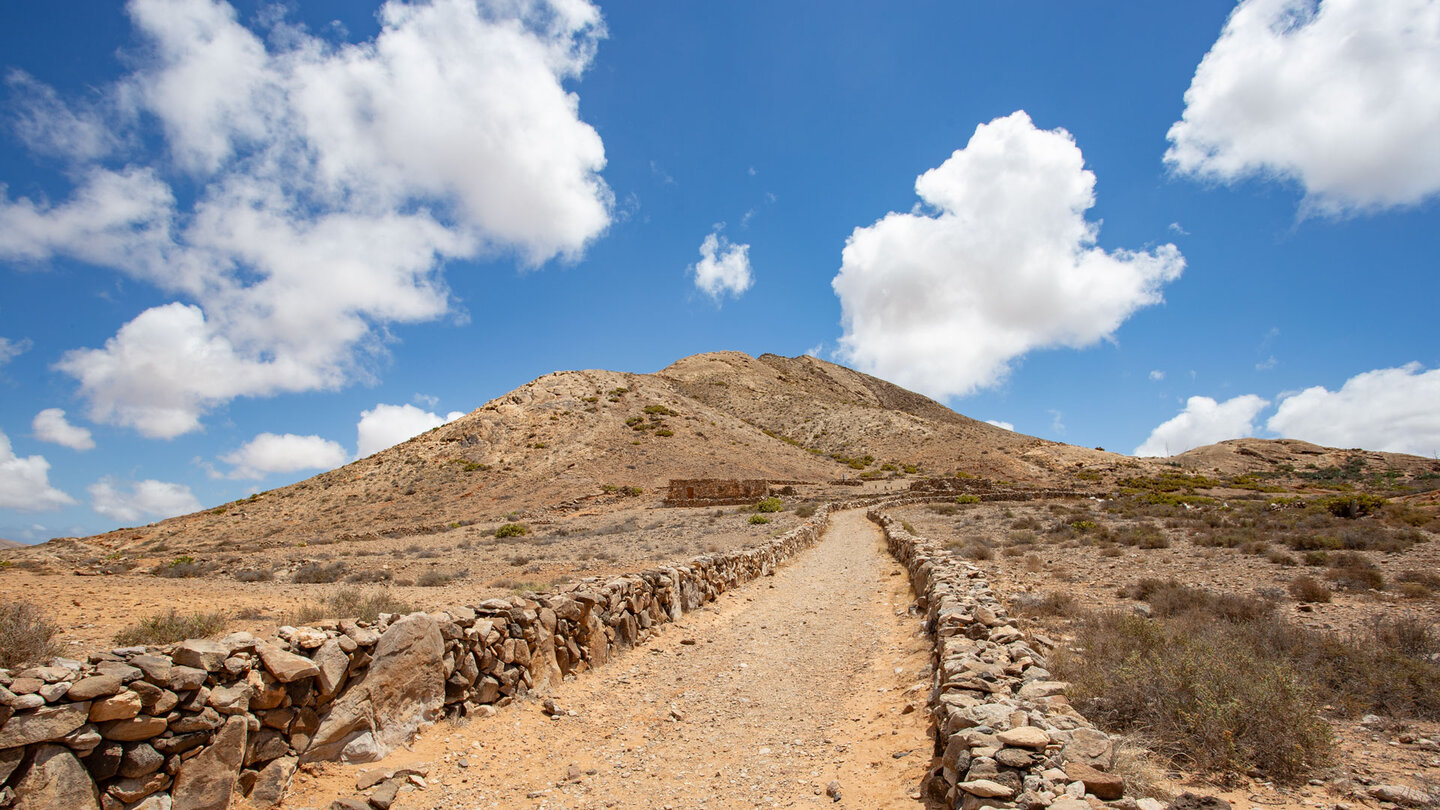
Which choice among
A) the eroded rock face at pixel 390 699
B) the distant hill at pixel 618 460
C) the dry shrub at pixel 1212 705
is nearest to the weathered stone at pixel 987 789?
the dry shrub at pixel 1212 705

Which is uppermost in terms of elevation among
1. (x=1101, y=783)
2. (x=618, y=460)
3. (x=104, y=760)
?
(x=618, y=460)

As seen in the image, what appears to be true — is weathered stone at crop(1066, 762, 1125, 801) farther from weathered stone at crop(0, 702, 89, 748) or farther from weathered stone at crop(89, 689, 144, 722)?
weathered stone at crop(0, 702, 89, 748)

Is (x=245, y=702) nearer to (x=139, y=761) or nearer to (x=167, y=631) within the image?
(x=139, y=761)

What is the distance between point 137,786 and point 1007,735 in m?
5.43

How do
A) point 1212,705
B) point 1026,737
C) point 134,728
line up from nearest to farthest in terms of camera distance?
point 134,728, point 1026,737, point 1212,705

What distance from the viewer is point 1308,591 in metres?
10.3

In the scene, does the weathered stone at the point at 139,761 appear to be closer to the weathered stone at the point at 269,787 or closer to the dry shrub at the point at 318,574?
the weathered stone at the point at 269,787

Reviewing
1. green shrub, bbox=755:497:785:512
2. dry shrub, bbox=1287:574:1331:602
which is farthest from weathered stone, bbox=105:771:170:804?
green shrub, bbox=755:497:785:512

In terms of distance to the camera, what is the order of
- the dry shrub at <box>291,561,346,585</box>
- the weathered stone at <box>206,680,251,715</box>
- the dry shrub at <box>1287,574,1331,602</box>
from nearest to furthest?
the weathered stone at <box>206,680,251,715</box> → the dry shrub at <box>1287,574,1331,602</box> → the dry shrub at <box>291,561,346,585</box>

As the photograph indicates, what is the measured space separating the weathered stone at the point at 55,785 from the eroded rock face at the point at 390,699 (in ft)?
4.32

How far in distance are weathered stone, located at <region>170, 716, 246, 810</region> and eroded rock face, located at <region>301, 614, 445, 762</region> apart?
0.58 meters

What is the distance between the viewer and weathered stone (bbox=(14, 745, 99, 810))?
344 centimetres

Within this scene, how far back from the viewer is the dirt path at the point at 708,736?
4.87m

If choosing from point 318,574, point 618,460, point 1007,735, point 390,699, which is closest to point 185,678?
point 390,699
